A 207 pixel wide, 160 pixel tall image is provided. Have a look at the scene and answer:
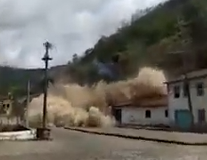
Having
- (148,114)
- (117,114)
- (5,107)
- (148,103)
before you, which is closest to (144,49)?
(117,114)

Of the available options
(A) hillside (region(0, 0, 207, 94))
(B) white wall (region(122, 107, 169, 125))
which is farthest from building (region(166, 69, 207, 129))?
(A) hillside (region(0, 0, 207, 94))

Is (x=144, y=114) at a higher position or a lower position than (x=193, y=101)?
lower

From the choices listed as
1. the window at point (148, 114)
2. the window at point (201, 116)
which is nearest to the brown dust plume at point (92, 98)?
the window at point (148, 114)

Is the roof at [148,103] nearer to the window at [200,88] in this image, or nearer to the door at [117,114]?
the door at [117,114]

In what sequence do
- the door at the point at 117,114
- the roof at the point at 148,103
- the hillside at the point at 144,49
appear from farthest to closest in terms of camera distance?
the hillside at the point at 144,49 → the door at the point at 117,114 → the roof at the point at 148,103

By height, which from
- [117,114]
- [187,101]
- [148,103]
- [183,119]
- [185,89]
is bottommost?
[183,119]

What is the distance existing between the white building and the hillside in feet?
45.7

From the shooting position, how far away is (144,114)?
60594 millimetres

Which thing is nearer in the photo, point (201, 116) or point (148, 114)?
point (201, 116)

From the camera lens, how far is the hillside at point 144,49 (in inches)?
2990

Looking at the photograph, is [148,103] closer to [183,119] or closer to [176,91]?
[176,91]

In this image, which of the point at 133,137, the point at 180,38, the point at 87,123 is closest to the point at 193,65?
the point at 180,38

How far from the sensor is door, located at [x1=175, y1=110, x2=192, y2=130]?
5074cm

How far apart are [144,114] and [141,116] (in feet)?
2.03
